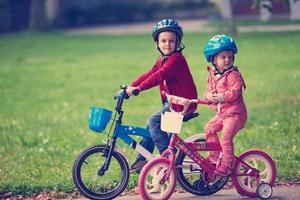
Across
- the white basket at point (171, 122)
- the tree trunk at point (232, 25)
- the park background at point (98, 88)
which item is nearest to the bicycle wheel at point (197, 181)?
the white basket at point (171, 122)

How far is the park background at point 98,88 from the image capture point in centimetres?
761

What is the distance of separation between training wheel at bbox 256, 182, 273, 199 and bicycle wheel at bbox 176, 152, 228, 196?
0.31 m

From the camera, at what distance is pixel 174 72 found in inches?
222

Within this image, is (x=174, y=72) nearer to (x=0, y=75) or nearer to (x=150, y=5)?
(x=0, y=75)

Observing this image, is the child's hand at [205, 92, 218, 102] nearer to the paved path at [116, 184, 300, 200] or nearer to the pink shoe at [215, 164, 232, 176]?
the pink shoe at [215, 164, 232, 176]

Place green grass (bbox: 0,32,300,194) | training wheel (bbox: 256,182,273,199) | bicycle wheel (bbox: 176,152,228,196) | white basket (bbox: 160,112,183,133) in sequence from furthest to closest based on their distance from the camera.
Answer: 1. green grass (bbox: 0,32,300,194)
2. bicycle wheel (bbox: 176,152,228,196)
3. training wheel (bbox: 256,182,273,199)
4. white basket (bbox: 160,112,183,133)

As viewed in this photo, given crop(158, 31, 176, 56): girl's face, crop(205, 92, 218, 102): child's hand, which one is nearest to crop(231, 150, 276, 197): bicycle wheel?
crop(205, 92, 218, 102): child's hand

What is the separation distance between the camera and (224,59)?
5609 mm

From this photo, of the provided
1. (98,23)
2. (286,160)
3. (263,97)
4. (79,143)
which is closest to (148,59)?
(263,97)

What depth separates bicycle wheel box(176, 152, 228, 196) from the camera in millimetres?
5824

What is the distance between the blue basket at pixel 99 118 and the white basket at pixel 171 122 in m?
0.48

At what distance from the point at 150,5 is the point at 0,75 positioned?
28.5m

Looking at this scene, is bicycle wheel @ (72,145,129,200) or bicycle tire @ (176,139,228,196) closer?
bicycle wheel @ (72,145,129,200)

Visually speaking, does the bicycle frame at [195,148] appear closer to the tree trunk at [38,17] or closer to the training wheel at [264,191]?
the training wheel at [264,191]
